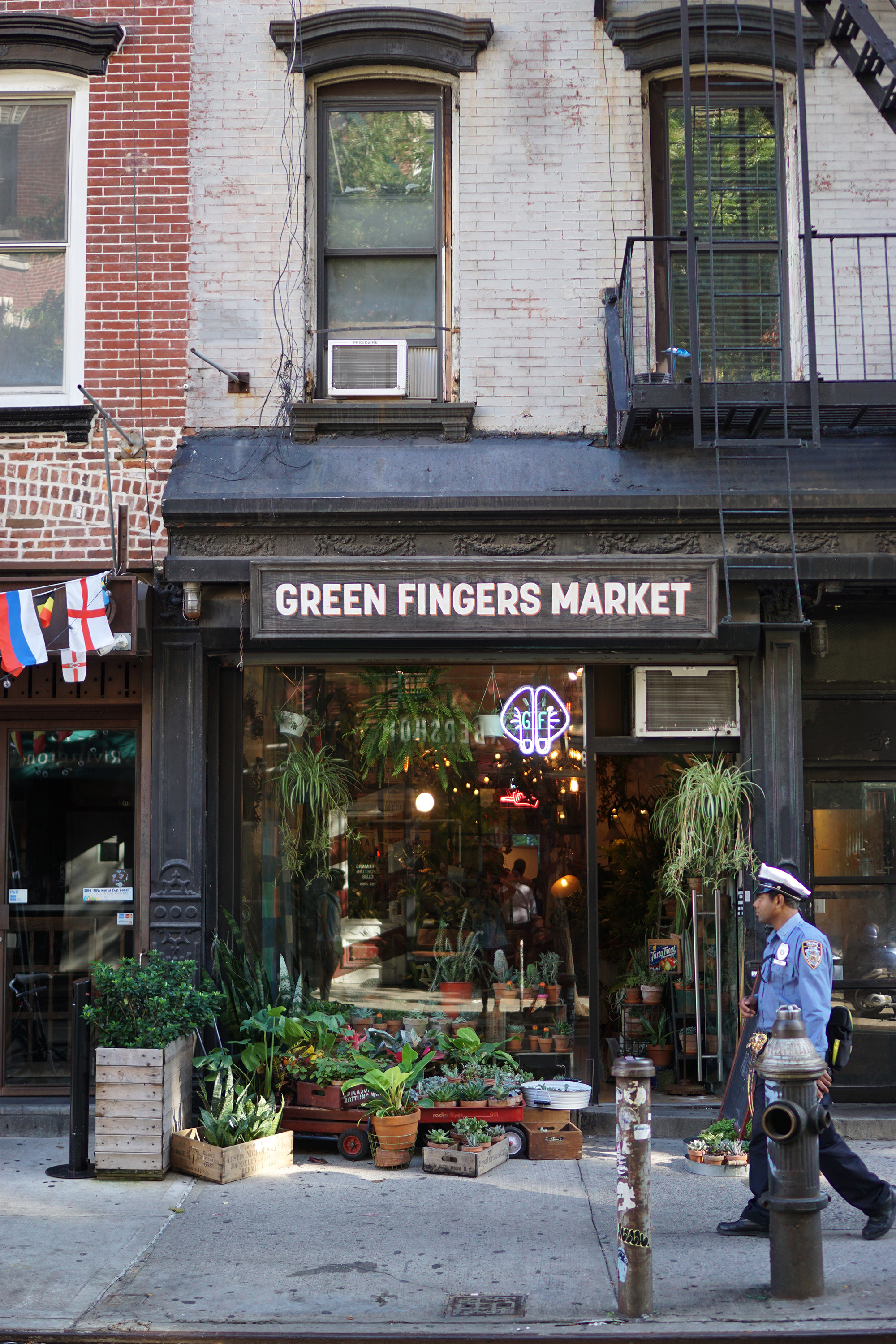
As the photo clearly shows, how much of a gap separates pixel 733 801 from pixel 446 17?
5710 millimetres

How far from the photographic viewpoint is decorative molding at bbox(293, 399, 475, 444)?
862cm

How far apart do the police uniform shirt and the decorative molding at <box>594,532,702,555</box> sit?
2.78 meters

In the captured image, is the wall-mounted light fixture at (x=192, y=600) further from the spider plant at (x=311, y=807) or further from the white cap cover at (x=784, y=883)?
the white cap cover at (x=784, y=883)

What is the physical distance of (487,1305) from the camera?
5.28 meters

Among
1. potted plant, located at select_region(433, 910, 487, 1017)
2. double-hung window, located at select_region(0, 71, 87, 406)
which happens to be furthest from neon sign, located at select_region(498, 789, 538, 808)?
double-hung window, located at select_region(0, 71, 87, 406)

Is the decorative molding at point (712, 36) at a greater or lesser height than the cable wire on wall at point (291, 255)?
greater

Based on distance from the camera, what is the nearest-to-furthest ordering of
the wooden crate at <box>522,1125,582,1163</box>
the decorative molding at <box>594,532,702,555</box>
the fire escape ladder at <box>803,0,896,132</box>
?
the wooden crate at <box>522,1125,582,1163</box> < the fire escape ladder at <box>803,0,896,132</box> < the decorative molding at <box>594,532,702,555</box>

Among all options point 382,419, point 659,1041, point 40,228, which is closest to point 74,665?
point 382,419

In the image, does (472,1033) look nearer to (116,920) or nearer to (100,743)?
(116,920)

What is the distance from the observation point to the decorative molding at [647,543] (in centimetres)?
823

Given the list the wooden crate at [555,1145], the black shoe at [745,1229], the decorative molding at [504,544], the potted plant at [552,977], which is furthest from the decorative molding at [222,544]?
the black shoe at [745,1229]

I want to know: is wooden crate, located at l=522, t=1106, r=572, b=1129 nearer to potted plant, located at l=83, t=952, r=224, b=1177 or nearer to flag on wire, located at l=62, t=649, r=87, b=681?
potted plant, located at l=83, t=952, r=224, b=1177

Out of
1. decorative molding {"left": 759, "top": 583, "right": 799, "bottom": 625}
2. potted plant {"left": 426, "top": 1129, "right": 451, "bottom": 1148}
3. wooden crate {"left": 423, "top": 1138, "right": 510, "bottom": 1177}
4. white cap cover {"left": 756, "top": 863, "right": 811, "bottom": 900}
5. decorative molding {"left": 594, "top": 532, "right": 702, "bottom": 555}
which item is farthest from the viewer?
decorative molding {"left": 759, "top": 583, "right": 799, "bottom": 625}

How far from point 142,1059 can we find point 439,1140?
177 centimetres
